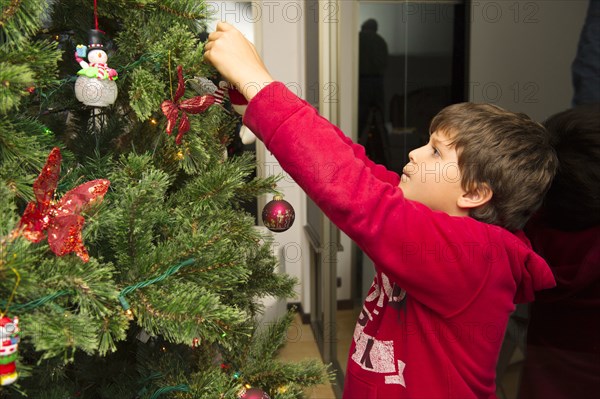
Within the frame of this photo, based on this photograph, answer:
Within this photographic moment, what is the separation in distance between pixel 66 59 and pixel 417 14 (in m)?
0.94

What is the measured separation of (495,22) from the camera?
4.02 feet

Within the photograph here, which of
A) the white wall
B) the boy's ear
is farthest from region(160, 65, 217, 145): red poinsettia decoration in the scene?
the white wall

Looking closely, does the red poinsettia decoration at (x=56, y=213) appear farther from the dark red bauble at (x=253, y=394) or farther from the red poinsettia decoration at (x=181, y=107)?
the dark red bauble at (x=253, y=394)

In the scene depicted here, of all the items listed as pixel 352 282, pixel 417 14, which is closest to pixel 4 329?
pixel 417 14

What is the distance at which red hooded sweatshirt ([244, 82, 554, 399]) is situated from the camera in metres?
0.75

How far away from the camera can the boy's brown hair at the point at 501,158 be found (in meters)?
0.90

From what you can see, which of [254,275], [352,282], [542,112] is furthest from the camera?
[352,282]

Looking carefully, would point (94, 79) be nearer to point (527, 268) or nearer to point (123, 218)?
point (123, 218)

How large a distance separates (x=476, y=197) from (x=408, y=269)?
0.21 m

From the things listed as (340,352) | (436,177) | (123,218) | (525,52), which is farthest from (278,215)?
(340,352)

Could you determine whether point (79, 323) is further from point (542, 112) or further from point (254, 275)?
point (542, 112)

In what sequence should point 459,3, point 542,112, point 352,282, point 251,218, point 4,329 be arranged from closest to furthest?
point 4,329
point 251,218
point 542,112
point 459,3
point 352,282

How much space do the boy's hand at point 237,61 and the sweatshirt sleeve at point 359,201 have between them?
1.0 inches

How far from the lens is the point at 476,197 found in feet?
2.99
